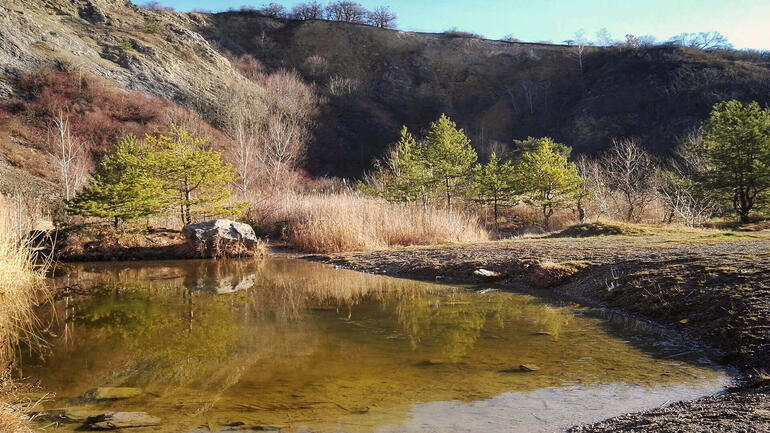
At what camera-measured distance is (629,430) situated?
10.7ft

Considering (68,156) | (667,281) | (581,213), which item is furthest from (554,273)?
(68,156)

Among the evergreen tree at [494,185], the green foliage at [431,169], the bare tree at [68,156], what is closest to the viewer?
the green foliage at [431,169]

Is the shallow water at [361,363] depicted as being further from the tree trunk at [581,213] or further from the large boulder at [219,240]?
the tree trunk at [581,213]

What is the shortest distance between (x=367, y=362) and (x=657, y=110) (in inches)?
2027

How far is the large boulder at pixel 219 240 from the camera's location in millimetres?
15297

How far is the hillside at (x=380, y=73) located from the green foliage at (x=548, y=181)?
25578mm

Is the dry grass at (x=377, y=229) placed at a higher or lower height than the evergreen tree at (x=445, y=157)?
lower

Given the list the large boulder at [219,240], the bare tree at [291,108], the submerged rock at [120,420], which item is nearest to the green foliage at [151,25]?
the bare tree at [291,108]

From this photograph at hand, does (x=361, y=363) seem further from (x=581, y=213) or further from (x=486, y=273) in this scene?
(x=581, y=213)

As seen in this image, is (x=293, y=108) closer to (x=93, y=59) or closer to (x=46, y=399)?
(x=93, y=59)

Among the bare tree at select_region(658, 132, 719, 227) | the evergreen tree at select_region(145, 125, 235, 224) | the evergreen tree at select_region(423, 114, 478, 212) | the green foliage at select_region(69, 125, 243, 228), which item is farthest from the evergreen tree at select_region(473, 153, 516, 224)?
the evergreen tree at select_region(145, 125, 235, 224)

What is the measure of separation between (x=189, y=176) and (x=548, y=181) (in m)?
14.0

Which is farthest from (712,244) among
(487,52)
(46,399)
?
(487,52)

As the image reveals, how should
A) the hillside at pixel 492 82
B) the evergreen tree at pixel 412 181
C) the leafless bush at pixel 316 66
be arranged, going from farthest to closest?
1. the leafless bush at pixel 316 66
2. the hillside at pixel 492 82
3. the evergreen tree at pixel 412 181
